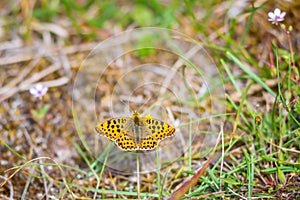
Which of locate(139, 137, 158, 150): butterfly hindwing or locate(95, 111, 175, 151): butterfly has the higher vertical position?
locate(95, 111, 175, 151): butterfly

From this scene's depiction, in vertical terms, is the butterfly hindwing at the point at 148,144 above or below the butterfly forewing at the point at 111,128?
below

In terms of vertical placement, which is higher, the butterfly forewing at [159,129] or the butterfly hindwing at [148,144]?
the butterfly forewing at [159,129]

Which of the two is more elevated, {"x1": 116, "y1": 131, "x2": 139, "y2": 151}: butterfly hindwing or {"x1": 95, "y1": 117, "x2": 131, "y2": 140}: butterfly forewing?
{"x1": 95, "y1": 117, "x2": 131, "y2": 140}: butterfly forewing

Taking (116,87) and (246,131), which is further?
(116,87)

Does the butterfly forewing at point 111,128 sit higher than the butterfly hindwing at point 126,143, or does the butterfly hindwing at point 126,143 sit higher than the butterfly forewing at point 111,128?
the butterfly forewing at point 111,128

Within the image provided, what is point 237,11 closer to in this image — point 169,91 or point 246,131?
point 169,91

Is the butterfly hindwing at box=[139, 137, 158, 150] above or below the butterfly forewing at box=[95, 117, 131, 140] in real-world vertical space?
below

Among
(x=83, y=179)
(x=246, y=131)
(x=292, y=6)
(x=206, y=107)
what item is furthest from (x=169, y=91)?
(x=292, y=6)

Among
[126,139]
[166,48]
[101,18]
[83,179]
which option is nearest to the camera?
[126,139]
